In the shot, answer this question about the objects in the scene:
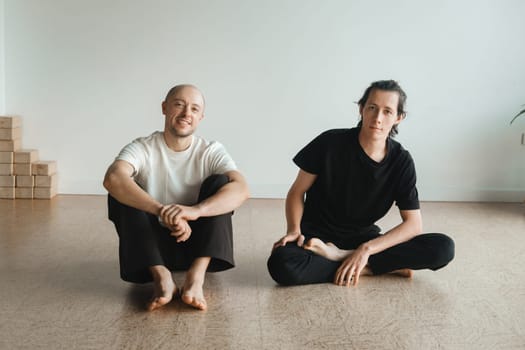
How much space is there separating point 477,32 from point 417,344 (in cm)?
316

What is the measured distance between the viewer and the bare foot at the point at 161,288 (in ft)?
8.93

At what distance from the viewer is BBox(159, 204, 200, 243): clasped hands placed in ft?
9.04

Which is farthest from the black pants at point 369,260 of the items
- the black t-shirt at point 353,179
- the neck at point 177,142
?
the neck at point 177,142

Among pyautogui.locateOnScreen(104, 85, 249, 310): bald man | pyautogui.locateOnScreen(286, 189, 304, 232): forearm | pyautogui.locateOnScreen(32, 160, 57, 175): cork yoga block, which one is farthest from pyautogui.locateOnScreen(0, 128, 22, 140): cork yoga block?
pyautogui.locateOnScreen(286, 189, 304, 232): forearm

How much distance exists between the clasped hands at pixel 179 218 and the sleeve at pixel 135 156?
31 cm

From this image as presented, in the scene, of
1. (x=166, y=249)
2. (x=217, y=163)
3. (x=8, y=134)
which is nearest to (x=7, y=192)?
(x=8, y=134)

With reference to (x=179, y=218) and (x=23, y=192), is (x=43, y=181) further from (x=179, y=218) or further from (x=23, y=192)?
(x=179, y=218)

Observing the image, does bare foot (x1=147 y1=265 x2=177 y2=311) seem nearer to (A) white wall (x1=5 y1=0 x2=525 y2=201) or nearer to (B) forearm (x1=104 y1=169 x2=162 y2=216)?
(B) forearm (x1=104 y1=169 x2=162 y2=216)

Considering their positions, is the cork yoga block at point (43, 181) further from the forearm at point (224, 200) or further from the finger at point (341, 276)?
the finger at point (341, 276)

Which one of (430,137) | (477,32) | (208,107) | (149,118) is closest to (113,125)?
(149,118)

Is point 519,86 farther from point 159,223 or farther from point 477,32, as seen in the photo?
point 159,223

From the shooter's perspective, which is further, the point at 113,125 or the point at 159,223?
the point at 113,125

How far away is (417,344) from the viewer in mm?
2504

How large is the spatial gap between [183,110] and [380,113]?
802mm
